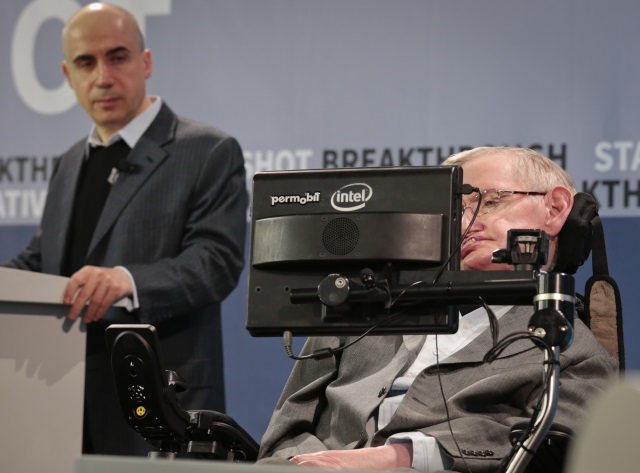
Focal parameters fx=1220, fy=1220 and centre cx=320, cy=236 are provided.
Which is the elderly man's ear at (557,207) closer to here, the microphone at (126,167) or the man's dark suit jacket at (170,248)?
the man's dark suit jacket at (170,248)

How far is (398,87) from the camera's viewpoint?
4215mm

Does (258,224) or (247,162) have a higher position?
(247,162)

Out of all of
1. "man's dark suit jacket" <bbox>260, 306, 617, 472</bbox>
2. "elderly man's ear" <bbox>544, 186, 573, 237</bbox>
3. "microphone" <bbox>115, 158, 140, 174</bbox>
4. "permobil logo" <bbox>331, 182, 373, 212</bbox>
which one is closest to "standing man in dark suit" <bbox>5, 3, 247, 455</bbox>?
"microphone" <bbox>115, 158, 140, 174</bbox>

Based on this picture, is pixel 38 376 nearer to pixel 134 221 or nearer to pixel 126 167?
pixel 134 221

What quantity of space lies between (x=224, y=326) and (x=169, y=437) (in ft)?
6.64

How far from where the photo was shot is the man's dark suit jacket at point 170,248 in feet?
12.6

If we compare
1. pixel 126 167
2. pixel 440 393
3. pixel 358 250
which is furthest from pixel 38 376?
pixel 358 250

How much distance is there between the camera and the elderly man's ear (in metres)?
2.74

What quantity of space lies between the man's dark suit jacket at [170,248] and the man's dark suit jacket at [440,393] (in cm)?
121

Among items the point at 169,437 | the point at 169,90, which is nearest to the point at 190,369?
the point at 169,90

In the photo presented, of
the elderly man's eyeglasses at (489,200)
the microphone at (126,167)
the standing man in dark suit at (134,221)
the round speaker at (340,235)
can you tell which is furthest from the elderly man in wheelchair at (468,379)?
the microphone at (126,167)

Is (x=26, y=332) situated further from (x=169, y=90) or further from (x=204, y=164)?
(x=169, y=90)

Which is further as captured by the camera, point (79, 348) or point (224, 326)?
point (224, 326)

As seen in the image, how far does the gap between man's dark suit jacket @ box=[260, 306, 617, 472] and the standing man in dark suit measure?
3.71ft
